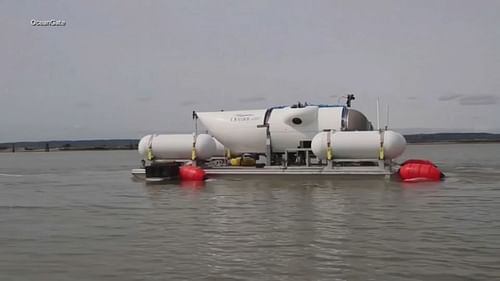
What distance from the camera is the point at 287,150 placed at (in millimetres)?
21172

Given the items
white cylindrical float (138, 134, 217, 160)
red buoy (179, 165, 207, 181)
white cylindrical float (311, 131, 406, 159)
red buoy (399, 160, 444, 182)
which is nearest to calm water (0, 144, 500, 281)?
red buoy (399, 160, 444, 182)

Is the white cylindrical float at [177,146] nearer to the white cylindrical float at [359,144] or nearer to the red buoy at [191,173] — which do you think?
the red buoy at [191,173]

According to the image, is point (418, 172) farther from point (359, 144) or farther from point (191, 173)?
point (191, 173)

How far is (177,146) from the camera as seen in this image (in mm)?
23188

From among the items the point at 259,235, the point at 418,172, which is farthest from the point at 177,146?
the point at 259,235

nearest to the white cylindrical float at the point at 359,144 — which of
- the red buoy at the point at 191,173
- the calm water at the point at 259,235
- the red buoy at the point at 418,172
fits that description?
the red buoy at the point at 418,172

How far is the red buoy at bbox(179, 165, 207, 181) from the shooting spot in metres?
21.5

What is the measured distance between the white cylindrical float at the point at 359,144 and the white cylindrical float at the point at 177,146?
194 inches

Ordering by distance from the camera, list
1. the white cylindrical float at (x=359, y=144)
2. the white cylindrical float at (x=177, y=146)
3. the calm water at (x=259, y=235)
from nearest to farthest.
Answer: the calm water at (x=259, y=235), the white cylindrical float at (x=359, y=144), the white cylindrical float at (x=177, y=146)

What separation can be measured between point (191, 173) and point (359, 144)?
21.6ft

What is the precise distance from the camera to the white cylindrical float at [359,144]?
63.1 feet

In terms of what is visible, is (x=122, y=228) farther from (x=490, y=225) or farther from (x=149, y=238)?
(x=490, y=225)

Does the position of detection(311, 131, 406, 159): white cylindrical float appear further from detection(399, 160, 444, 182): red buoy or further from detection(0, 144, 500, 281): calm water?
detection(0, 144, 500, 281): calm water

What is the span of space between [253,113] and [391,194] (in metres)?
8.25
